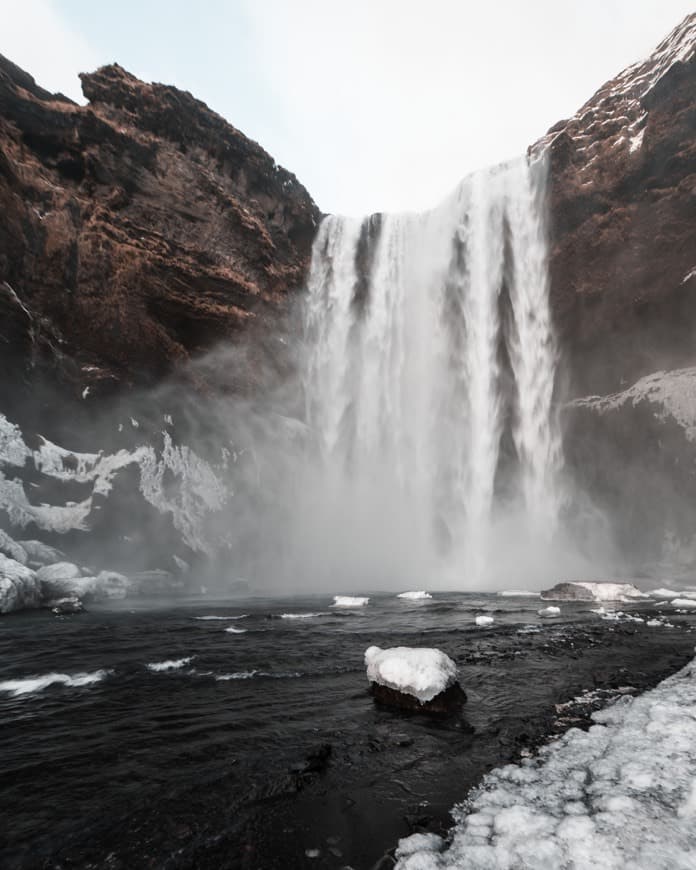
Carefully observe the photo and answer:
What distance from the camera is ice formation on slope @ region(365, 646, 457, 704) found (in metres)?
Answer: 5.95

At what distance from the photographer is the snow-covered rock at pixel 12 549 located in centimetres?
1797

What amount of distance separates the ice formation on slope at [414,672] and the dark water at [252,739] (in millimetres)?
335

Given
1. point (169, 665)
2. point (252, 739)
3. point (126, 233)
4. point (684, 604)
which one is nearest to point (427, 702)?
point (252, 739)

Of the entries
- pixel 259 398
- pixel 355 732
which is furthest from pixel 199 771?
pixel 259 398

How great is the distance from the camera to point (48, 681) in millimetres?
7414

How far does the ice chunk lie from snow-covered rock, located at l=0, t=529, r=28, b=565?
58.9 feet

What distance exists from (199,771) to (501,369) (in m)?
33.2

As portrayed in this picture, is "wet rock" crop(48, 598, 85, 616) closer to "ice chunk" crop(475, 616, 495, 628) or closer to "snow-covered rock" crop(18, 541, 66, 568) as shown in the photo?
"snow-covered rock" crop(18, 541, 66, 568)

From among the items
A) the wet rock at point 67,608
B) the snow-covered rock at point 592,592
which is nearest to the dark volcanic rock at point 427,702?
the wet rock at point 67,608

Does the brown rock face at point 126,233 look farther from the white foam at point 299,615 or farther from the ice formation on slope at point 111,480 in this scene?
the white foam at point 299,615

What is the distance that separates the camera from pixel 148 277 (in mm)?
28219

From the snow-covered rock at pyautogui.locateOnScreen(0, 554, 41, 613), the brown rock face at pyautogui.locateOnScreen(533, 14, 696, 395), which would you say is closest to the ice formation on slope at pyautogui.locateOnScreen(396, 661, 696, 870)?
the snow-covered rock at pyautogui.locateOnScreen(0, 554, 41, 613)

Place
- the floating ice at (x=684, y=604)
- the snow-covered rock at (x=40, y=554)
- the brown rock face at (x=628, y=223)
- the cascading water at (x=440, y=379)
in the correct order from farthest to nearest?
the cascading water at (x=440, y=379) → the brown rock face at (x=628, y=223) → the snow-covered rock at (x=40, y=554) → the floating ice at (x=684, y=604)

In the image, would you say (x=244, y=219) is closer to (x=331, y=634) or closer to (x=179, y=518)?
(x=179, y=518)
